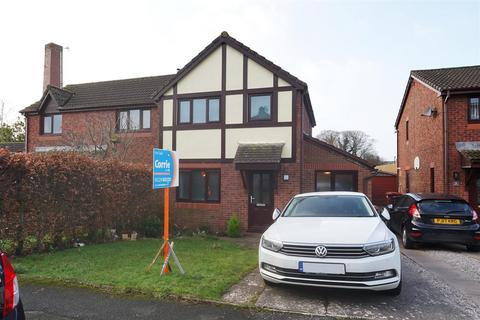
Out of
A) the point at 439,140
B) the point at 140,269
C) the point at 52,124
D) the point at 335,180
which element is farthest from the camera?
the point at 52,124

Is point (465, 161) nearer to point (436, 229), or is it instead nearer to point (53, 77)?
point (436, 229)

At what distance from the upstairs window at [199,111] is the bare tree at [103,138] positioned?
3083mm

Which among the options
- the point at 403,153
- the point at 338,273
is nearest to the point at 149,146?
the point at 338,273

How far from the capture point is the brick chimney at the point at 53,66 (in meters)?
19.9

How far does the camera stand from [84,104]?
16125 mm

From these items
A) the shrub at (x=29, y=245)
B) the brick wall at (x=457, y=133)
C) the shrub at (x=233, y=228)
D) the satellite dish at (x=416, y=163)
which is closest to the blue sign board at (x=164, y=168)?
the shrub at (x=29, y=245)

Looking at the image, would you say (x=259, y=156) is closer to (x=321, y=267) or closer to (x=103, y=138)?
(x=321, y=267)

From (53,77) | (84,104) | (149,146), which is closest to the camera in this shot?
(149,146)

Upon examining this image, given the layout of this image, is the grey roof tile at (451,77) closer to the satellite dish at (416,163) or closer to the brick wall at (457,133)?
the brick wall at (457,133)

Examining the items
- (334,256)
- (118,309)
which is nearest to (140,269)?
(118,309)

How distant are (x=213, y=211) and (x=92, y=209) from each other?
14.7 feet

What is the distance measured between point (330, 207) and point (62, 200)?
247 inches

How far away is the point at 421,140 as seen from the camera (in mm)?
15641

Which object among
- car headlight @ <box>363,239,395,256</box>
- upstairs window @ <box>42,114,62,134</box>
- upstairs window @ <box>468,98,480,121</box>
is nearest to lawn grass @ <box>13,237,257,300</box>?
car headlight @ <box>363,239,395,256</box>
